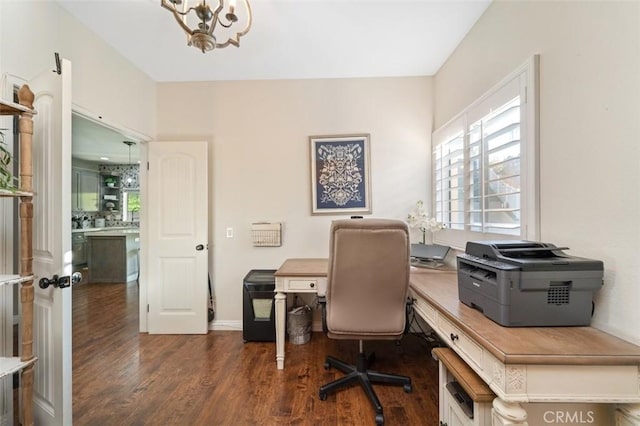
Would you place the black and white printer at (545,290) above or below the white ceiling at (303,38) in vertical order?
below

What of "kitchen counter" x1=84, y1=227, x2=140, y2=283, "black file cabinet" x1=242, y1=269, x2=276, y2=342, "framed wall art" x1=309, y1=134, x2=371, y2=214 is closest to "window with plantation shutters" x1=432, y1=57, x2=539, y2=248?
"framed wall art" x1=309, y1=134, x2=371, y2=214

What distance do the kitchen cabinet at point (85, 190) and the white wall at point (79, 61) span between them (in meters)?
4.98

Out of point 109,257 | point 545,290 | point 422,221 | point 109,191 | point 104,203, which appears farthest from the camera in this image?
point 109,191

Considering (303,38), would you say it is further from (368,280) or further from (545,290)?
(545,290)

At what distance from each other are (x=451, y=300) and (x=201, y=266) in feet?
7.90

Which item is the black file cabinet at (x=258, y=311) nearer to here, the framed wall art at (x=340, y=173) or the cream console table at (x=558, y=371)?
the framed wall art at (x=340, y=173)

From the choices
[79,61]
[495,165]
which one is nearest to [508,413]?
[495,165]

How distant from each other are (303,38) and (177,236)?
2317 millimetres

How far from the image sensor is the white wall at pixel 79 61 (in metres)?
1.55

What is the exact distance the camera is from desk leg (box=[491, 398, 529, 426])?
84cm

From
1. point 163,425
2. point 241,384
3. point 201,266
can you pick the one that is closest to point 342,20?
point 201,266

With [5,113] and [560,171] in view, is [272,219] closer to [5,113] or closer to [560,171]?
[5,113]

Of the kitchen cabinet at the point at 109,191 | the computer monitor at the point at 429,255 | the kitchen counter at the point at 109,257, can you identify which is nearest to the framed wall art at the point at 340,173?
the computer monitor at the point at 429,255

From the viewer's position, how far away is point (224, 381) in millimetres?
1973
